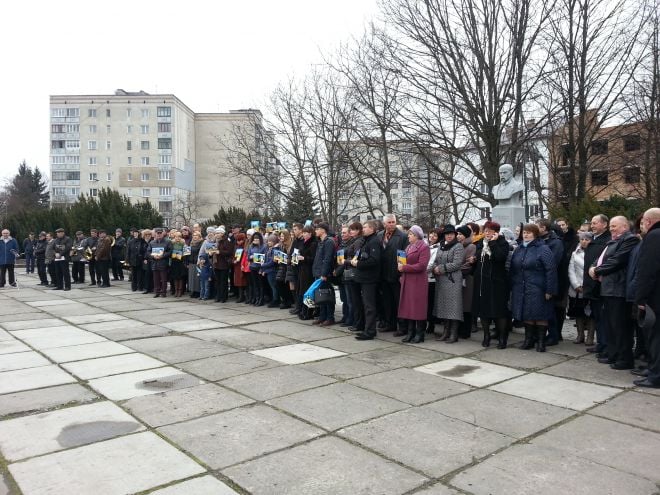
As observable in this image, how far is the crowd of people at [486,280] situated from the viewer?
21.2 ft

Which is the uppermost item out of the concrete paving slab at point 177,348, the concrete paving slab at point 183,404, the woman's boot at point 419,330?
the woman's boot at point 419,330

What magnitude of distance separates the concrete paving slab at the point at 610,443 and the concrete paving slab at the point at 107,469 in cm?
283

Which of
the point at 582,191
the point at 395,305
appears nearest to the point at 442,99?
the point at 582,191

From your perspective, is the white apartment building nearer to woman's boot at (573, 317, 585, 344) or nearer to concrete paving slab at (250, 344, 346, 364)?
concrete paving slab at (250, 344, 346, 364)

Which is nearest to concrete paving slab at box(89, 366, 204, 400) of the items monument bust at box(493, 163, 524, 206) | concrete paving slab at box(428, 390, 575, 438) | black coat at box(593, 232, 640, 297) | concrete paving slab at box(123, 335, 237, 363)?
concrete paving slab at box(123, 335, 237, 363)

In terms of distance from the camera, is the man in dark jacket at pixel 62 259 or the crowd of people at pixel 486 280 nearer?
the crowd of people at pixel 486 280

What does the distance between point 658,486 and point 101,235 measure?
17303mm

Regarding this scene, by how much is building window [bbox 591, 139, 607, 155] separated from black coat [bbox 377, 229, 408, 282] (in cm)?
1403

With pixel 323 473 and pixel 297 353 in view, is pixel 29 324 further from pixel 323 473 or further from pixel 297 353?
pixel 323 473

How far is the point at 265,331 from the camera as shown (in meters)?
9.15

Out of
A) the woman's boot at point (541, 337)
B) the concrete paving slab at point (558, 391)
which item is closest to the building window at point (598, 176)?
the woman's boot at point (541, 337)

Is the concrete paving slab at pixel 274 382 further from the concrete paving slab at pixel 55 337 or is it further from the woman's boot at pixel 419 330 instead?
the concrete paving slab at pixel 55 337

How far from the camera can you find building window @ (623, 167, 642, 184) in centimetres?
2002

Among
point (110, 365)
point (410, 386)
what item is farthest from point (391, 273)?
point (110, 365)
